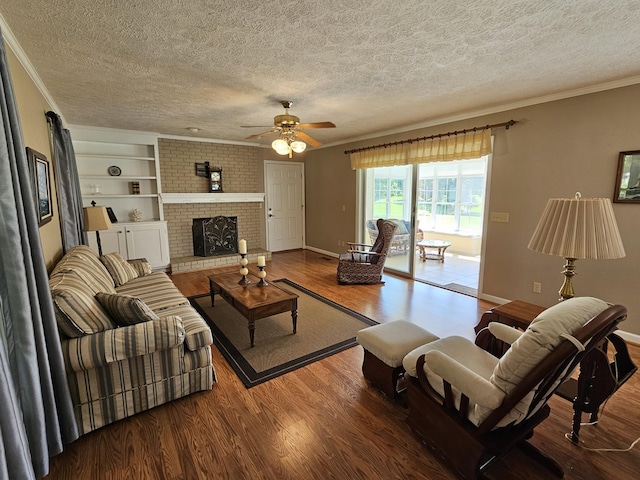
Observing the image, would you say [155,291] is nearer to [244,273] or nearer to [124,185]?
[244,273]

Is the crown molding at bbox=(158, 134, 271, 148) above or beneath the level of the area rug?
above

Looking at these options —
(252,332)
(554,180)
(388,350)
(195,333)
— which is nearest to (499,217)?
(554,180)

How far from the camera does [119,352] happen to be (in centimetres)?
181

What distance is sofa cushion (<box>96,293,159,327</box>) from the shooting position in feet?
6.39

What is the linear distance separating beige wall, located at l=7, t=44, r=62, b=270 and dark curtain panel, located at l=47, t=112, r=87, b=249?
9 centimetres

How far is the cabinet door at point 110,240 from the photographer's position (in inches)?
189

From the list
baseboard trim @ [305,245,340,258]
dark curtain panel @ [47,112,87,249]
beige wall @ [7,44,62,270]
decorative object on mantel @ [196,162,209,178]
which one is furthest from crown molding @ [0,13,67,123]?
baseboard trim @ [305,245,340,258]

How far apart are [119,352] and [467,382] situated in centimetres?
189

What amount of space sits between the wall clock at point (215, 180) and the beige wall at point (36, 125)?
2.77 metres

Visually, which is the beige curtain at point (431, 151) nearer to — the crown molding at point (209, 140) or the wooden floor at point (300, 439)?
the crown molding at point (209, 140)

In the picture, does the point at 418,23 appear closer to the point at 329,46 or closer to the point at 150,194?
the point at 329,46

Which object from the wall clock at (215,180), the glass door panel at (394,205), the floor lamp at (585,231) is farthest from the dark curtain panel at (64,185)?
the floor lamp at (585,231)

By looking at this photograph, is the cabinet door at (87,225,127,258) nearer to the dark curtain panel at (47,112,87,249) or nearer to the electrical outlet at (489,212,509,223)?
the dark curtain panel at (47,112,87,249)

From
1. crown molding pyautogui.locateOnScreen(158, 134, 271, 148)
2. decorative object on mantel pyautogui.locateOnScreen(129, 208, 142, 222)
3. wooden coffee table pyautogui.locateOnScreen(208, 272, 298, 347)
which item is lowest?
wooden coffee table pyautogui.locateOnScreen(208, 272, 298, 347)
